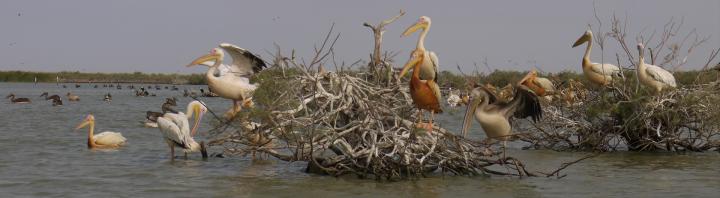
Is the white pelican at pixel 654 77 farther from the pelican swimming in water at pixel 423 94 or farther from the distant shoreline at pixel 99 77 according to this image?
the distant shoreline at pixel 99 77

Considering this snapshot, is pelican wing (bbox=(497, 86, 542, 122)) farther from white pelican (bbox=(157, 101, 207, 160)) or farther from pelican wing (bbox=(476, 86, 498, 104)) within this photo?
white pelican (bbox=(157, 101, 207, 160))

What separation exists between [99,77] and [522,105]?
73110 millimetres

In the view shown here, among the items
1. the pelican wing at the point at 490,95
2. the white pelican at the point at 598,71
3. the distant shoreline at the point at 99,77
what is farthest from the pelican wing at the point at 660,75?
the distant shoreline at the point at 99,77

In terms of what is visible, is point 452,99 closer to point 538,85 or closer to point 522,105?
point 538,85

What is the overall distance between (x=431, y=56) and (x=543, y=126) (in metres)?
2.58

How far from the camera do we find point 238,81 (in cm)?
1088

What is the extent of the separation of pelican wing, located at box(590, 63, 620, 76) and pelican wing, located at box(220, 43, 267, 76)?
14.0 feet

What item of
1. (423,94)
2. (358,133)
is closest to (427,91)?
(423,94)

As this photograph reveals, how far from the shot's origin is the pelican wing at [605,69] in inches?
469

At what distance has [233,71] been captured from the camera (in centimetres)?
1071

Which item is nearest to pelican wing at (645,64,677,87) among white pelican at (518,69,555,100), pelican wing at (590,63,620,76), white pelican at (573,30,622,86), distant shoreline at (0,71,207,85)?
white pelican at (573,30,622,86)

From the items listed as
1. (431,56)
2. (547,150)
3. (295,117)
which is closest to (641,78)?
(547,150)

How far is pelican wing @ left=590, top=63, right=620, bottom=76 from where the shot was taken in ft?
39.1

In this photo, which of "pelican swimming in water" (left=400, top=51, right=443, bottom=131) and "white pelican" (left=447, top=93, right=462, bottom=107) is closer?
"pelican swimming in water" (left=400, top=51, right=443, bottom=131)
